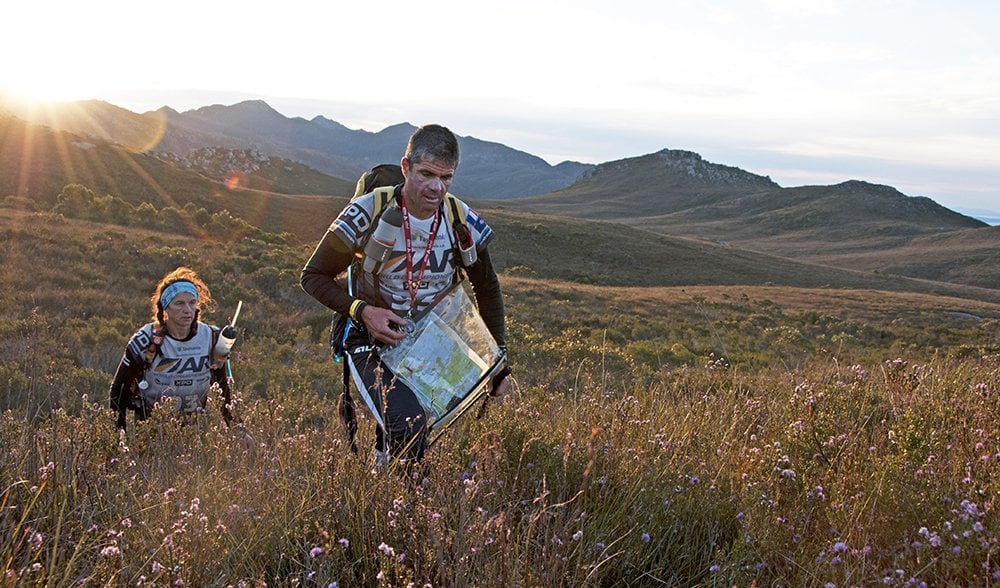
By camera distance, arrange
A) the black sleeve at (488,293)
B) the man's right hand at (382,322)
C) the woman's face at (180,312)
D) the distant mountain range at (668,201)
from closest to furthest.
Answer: the man's right hand at (382,322) → the black sleeve at (488,293) → the woman's face at (180,312) → the distant mountain range at (668,201)

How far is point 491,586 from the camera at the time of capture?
210cm

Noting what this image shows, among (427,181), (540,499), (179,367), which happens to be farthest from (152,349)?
(540,499)

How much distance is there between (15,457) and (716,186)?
203238 mm

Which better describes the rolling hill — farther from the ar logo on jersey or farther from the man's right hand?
the man's right hand

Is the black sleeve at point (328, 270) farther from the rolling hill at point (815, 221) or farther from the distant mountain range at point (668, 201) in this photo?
the rolling hill at point (815, 221)

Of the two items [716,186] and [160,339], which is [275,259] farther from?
[716,186]

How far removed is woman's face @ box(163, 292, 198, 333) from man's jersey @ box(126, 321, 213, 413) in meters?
0.11

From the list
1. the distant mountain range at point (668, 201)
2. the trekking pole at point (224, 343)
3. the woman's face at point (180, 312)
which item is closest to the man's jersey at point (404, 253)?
the trekking pole at point (224, 343)

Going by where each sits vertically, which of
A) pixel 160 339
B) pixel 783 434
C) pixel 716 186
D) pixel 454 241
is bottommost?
pixel 160 339

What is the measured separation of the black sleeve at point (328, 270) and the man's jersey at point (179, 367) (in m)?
2.04

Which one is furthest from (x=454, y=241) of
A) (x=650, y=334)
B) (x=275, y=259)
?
(x=275, y=259)

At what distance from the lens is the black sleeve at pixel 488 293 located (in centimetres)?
448

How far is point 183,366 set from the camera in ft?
18.0

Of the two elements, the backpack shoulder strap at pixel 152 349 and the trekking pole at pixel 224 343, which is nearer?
the backpack shoulder strap at pixel 152 349
